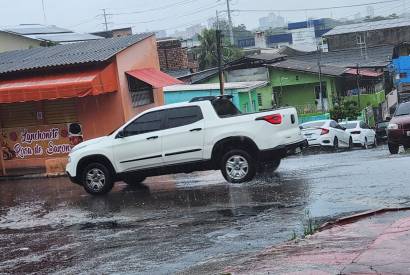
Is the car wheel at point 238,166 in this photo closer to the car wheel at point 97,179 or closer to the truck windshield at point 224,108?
the truck windshield at point 224,108

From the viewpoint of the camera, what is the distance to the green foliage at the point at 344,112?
143 feet

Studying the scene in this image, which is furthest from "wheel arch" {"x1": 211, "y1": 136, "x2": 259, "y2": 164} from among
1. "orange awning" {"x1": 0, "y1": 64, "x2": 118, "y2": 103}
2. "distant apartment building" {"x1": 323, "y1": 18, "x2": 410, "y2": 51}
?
"distant apartment building" {"x1": 323, "y1": 18, "x2": 410, "y2": 51}

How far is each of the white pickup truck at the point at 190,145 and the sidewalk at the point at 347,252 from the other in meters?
4.36

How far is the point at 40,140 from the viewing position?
20078mm

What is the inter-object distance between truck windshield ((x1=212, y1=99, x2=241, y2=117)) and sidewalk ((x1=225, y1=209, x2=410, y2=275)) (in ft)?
17.0

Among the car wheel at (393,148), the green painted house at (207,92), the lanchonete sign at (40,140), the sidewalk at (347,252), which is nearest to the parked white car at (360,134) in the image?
the green painted house at (207,92)

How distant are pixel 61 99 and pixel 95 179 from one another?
7.29 m

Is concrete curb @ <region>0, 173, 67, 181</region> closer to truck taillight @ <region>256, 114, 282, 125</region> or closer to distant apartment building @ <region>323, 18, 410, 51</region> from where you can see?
truck taillight @ <region>256, 114, 282, 125</region>

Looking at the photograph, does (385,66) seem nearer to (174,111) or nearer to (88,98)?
(88,98)

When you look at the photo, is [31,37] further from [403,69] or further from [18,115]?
[403,69]

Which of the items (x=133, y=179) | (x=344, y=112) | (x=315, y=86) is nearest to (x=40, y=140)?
(x=133, y=179)

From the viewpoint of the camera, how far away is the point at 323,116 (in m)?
41.4

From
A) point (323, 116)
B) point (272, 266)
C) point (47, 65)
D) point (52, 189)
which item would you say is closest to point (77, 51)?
point (47, 65)

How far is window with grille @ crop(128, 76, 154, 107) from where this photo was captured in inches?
804
